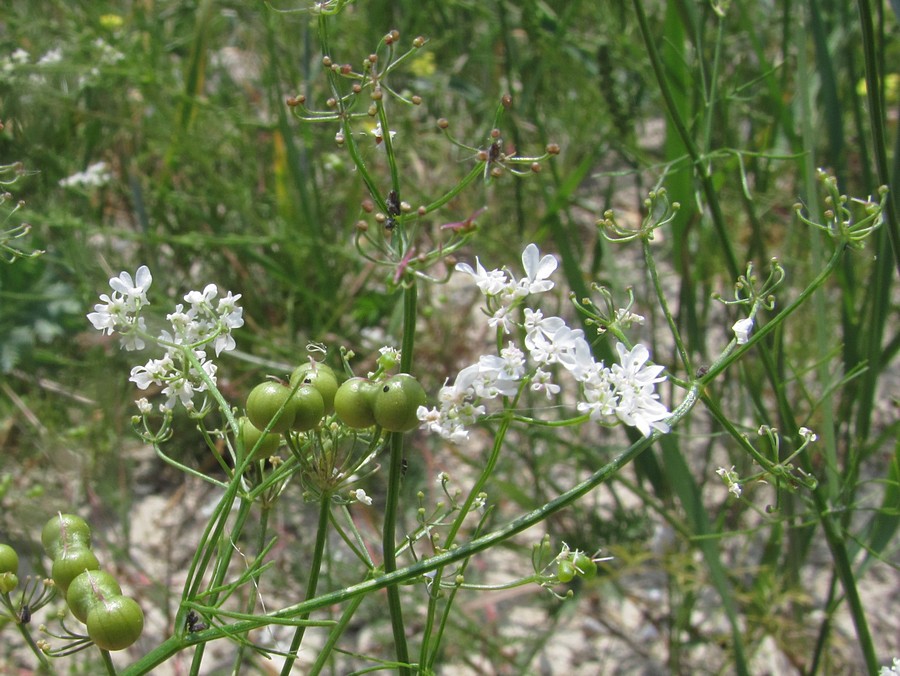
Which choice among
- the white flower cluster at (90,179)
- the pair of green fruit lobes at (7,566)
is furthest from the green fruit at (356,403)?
the white flower cluster at (90,179)

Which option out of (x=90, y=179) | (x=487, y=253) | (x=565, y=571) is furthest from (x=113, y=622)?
(x=487, y=253)

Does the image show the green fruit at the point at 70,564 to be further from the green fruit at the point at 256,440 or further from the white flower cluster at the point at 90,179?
the white flower cluster at the point at 90,179

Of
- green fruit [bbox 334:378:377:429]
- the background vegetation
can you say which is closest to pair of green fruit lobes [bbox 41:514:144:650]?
green fruit [bbox 334:378:377:429]

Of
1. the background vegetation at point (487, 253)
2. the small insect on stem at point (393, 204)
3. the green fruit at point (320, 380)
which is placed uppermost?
the small insect on stem at point (393, 204)

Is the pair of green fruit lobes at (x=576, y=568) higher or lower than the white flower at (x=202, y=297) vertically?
lower

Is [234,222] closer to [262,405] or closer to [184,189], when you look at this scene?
[184,189]

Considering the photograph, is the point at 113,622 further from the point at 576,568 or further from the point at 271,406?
the point at 576,568
